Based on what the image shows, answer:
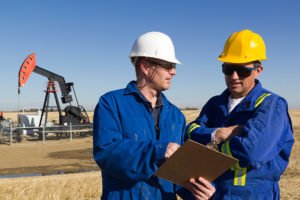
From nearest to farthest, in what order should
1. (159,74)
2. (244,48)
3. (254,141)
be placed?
(254,141)
(159,74)
(244,48)

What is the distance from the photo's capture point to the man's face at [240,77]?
8.96ft

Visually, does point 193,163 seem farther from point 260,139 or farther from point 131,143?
point 260,139

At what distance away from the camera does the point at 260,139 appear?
2385 millimetres

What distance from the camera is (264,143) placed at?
7.85 feet

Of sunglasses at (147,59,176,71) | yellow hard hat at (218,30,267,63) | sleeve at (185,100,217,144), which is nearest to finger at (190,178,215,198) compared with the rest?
sleeve at (185,100,217,144)

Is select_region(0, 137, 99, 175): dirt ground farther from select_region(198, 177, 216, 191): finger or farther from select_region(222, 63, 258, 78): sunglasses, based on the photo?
select_region(198, 177, 216, 191): finger

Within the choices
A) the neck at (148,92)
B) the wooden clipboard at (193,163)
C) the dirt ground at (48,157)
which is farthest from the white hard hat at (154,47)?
the dirt ground at (48,157)

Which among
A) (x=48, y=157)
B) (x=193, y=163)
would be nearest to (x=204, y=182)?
(x=193, y=163)

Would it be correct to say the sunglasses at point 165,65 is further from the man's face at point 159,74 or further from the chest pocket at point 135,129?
the chest pocket at point 135,129

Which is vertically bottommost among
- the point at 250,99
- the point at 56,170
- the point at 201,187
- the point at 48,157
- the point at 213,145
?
the point at 48,157

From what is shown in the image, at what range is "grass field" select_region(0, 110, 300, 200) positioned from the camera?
7.40m

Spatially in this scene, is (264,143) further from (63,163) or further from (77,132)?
(77,132)

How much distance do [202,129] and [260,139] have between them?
486mm

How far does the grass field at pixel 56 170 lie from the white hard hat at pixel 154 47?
5303mm
